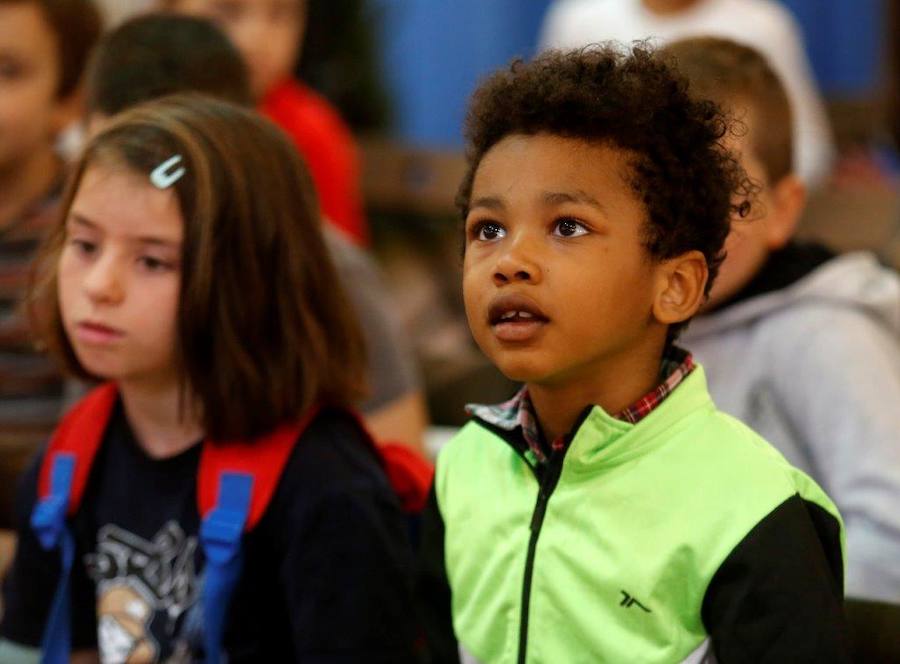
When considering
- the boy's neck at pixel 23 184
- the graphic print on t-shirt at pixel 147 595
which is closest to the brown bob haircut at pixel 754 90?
the graphic print on t-shirt at pixel 147 595

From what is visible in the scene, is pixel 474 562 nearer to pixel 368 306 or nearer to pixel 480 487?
pixel 480 487

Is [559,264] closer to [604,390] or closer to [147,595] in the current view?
[604,390]

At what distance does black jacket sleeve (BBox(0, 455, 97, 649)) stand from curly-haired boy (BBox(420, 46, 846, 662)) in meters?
0.68

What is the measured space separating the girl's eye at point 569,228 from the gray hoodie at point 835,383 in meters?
0.67

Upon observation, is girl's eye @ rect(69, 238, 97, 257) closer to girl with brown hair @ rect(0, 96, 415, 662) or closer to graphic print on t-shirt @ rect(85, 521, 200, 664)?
girl with brown hair @ rect(0, 96, 415, 662)

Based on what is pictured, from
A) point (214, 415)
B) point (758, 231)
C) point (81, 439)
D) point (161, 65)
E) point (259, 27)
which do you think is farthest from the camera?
point (259, 27)

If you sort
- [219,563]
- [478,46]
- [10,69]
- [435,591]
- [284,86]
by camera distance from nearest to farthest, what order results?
[435,591] → [219,563] → [10,69] → [284,86] → [478,46]

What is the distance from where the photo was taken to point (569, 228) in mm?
1234

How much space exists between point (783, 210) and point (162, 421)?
3.01 feet

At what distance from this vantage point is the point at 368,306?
93.4 inches

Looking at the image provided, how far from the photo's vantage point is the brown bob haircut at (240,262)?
1.67 metres

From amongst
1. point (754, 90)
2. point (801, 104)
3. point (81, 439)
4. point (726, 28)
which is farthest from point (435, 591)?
point (801, 104)

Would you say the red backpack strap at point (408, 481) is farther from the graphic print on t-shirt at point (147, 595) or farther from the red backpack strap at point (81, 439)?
the red backpack strap at point (81, 439)

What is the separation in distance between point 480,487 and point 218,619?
392mm
